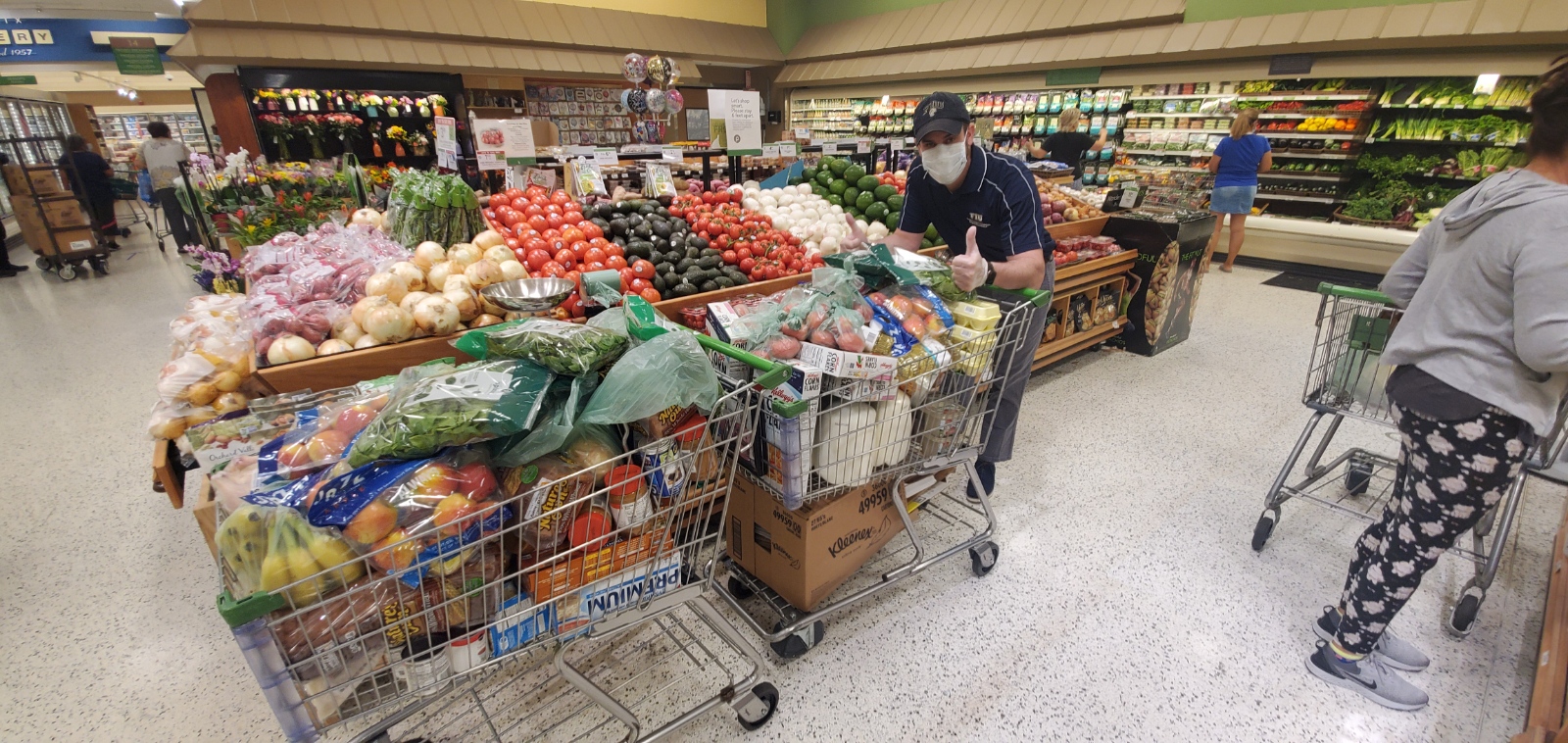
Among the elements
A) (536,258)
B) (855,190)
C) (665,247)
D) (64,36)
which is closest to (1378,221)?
(855,190)

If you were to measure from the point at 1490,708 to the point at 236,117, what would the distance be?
1106 centimetres

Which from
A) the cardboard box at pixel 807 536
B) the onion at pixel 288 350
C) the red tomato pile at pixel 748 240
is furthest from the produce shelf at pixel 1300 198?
the onion at pixel 288 350

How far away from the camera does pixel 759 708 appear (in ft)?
5.41

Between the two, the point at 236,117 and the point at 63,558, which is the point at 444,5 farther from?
the point at 63,558

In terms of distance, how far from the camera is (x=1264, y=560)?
2266 millimetres

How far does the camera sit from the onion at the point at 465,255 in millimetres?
2206

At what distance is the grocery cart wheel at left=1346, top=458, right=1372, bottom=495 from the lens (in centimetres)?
251

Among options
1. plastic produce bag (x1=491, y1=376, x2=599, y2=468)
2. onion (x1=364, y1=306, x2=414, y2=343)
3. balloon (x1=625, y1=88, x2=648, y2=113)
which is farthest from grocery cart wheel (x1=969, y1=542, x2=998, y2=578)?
balloon (x1=625, y1=88, x2=648, y2=113)

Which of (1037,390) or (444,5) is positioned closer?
(1037,390)

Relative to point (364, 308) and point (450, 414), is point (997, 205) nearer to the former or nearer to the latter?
point (450, 414)

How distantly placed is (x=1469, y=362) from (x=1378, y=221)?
677 cm

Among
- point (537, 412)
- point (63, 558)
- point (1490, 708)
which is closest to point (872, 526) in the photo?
point (537, 412)

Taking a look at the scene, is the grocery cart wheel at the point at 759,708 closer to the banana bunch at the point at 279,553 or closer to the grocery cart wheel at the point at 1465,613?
the banana bunch at the point at 279,553

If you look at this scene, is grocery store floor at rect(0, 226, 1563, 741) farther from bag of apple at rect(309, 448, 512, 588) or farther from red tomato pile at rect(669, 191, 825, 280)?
red tomato pile at rect(669, 191, 825, 280)
